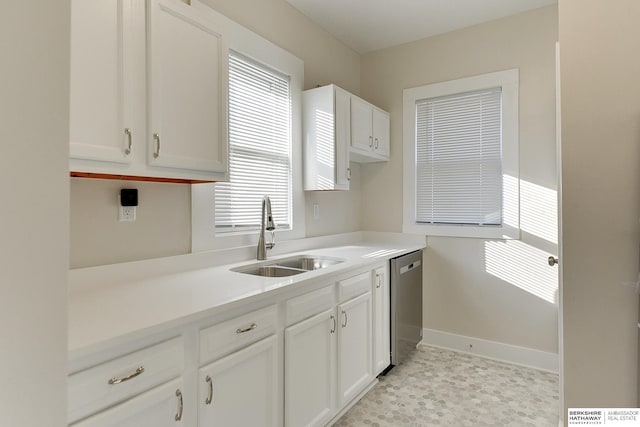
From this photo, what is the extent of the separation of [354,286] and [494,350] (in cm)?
166

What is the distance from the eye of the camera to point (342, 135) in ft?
9.21

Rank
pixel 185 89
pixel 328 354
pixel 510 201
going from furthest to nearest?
pixel 510 201
pixel 328 354
pixel 185 89

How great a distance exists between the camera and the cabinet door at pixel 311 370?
5.66 ft

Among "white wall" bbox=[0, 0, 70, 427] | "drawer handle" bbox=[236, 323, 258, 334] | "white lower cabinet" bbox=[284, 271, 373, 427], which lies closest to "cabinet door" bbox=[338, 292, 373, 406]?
"white lower cabinet" bbox=[284, 271, 373, 427]

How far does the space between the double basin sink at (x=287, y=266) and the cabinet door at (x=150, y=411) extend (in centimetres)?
89

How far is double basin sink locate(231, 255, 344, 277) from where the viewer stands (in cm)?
221

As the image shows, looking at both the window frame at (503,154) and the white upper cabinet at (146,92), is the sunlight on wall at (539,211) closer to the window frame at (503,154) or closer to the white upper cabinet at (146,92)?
the window frame at (503,154)

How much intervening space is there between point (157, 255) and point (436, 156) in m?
2.52

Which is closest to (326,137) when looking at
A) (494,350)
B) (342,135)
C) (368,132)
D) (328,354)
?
(342,135)

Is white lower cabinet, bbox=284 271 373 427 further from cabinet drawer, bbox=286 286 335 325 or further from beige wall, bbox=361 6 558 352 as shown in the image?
beige wall, bbox=361 6 558 352

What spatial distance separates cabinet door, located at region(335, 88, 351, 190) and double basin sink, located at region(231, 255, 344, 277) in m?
0.60

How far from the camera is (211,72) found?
1784 millimetres

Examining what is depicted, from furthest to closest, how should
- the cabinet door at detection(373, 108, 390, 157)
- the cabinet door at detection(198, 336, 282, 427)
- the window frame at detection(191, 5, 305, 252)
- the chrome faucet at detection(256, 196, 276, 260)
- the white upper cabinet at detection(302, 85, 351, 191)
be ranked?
the cabinet door at detection(373, 108, 390, 157) < the white upper cabinet at detection(302, 85, 351, 191) < the chrome faucet at detection(256, 196, 276, 260) < the window frame at detection(191, 5, 305, 252) < the cabinet door at detection(198, 336, 282, 427)

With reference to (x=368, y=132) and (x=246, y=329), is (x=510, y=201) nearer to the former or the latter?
(x=368, y=132)
